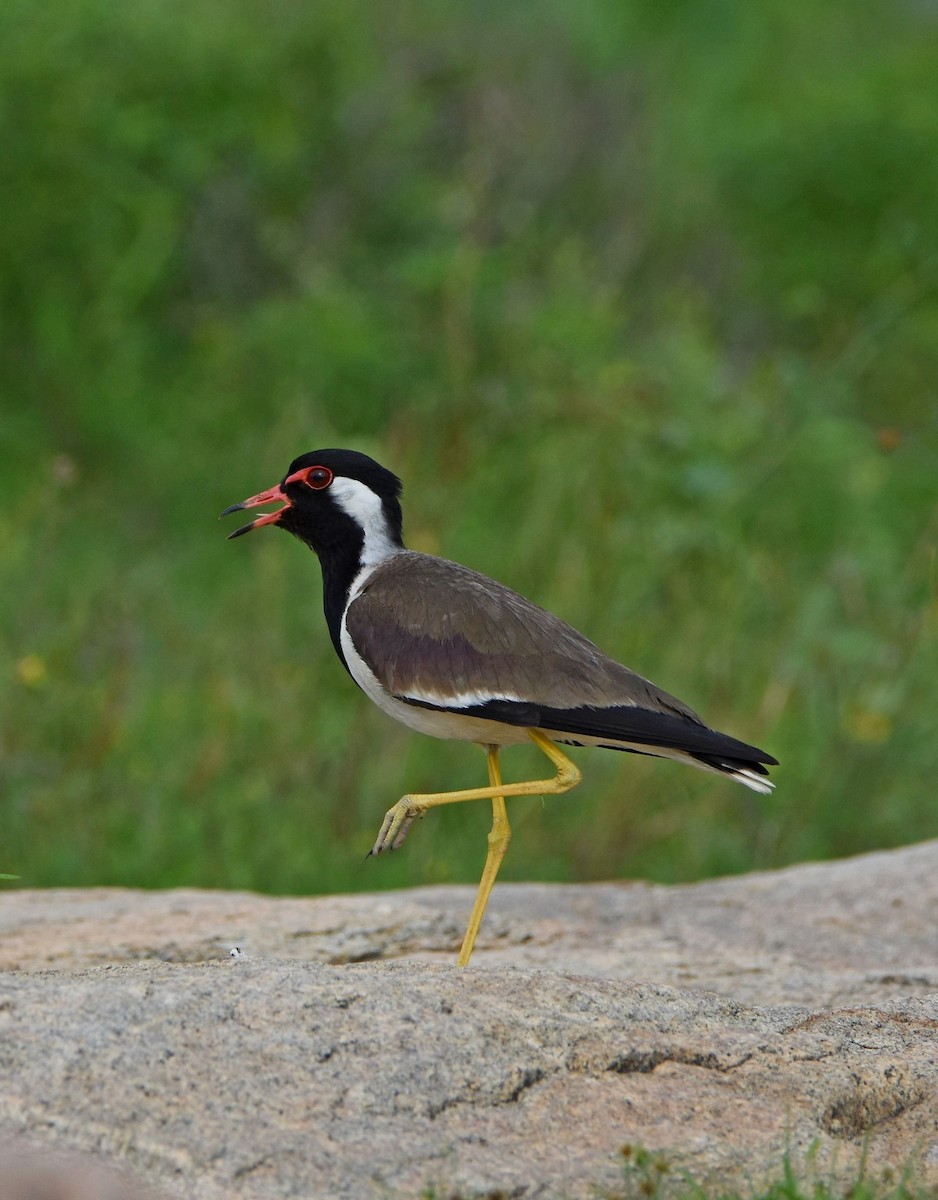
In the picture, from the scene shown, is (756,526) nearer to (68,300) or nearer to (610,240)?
(68,300)

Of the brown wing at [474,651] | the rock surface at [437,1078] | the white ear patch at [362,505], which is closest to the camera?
the rock surface at [437,1078]

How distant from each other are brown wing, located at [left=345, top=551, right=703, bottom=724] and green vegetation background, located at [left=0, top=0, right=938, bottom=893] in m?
1.80

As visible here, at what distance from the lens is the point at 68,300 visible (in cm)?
1112

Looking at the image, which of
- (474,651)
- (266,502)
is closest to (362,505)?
(266,502)

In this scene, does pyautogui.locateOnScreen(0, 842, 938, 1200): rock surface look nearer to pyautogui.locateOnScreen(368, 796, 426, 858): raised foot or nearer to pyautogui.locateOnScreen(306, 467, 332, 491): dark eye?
pyautogui.locateOnScreen(368, 796, 426, 858): raised foot

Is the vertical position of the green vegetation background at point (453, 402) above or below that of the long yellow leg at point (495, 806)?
above

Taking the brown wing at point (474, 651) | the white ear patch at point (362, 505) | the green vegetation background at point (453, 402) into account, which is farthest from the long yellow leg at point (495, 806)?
the green vegetation background at point (453, 402)

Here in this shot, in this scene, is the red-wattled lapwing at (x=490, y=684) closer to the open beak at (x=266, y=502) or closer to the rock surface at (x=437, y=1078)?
the open beak at (x=266, y=502)

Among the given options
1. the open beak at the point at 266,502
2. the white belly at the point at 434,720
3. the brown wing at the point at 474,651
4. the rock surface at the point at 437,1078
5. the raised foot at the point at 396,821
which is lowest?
the rock surface at the point at 437,1078

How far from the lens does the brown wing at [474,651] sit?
4.75 metres

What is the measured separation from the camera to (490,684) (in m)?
4.77

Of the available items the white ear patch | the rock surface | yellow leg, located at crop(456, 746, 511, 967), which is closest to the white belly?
yellow leg, located at crop(456, 746, 511, 967)

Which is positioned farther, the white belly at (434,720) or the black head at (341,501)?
the black head at (341,501)

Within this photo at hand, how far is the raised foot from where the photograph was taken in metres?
4.62
